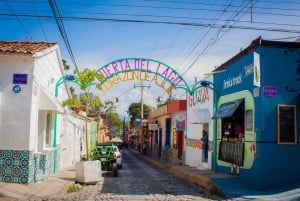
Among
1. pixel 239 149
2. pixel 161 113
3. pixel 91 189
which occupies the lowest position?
pixel 91 189

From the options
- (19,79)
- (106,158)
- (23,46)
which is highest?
(23,46)

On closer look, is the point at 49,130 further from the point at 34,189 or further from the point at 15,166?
the point at 34,189

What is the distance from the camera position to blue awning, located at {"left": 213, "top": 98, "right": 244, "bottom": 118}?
595 inches

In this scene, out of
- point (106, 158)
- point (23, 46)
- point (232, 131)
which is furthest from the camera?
point (106, 158)

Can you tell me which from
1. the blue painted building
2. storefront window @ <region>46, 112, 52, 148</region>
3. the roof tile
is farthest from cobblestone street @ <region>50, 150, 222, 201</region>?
the roof tile

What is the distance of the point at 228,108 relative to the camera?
52.7 ft

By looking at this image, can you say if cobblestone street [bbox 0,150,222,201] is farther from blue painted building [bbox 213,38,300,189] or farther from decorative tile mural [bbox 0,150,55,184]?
blue painted building [bbox 213,38,300,189]

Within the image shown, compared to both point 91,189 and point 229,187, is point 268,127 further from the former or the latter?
point 91,189

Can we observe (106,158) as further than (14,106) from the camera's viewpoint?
Yes

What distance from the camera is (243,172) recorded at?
569 inches

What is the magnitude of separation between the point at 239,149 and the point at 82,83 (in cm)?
644

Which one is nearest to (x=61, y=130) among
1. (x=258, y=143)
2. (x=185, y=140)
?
(x=185, y=140)

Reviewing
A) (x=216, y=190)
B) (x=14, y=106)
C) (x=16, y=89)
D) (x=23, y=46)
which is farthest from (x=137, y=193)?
(x=23, y=46)

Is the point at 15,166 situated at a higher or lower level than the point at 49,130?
lower
